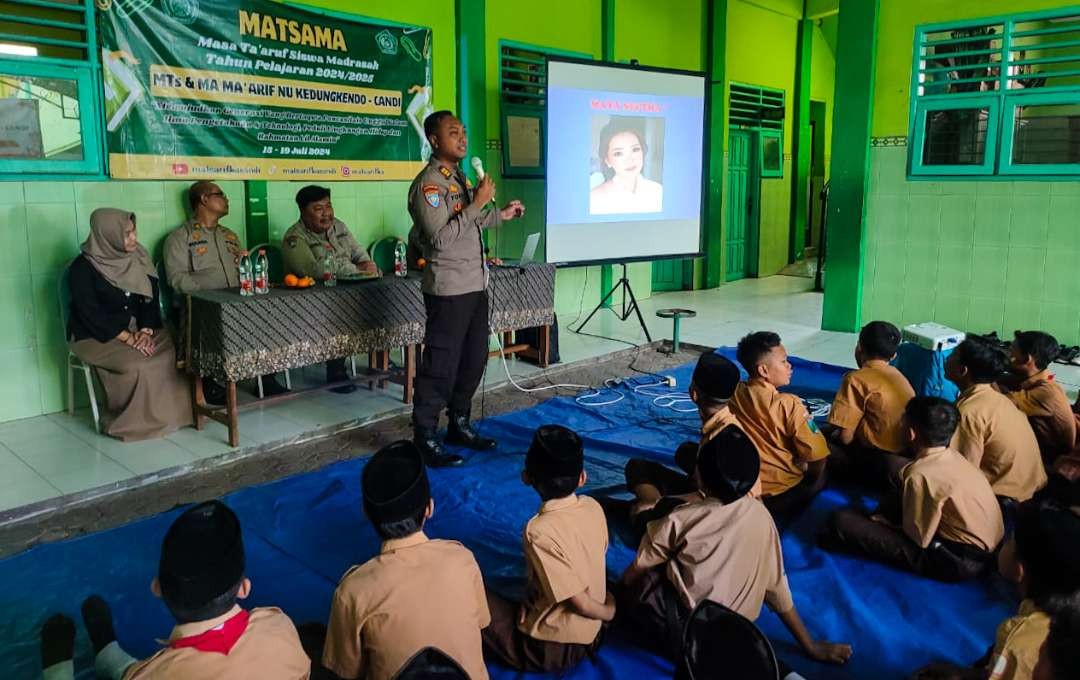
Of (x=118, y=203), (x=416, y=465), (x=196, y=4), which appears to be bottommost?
(x=416, y=465)

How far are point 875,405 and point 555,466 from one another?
1.80 metres

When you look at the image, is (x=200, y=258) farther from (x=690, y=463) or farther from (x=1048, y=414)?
(x=1048, y=414)

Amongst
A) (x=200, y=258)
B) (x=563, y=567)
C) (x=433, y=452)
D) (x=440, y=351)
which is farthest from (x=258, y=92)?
(x=563, y=567)

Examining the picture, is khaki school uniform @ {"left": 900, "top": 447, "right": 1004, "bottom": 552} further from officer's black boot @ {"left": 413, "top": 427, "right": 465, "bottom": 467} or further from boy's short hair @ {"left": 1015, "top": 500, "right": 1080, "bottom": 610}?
officer's black boot @ {"left": 413, "top": 427, "right": 465, "bottom": 467}

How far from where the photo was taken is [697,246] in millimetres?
6387

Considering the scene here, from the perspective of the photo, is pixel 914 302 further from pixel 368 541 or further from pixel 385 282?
pixel 368 541

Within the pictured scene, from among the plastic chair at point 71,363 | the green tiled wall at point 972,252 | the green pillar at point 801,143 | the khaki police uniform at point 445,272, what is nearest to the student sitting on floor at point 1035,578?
the khaki police uniform at point 445,272

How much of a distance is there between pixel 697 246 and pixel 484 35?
2.30 meters

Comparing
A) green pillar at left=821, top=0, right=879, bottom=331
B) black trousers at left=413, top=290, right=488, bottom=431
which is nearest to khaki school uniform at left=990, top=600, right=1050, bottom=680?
black trousers at left=413, top=290, right=488, bottom=431

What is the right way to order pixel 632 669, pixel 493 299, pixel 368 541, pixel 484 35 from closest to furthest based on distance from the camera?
pixel 632 669 < pixel 368 541 < pixel 493 299 < pixel 484 35

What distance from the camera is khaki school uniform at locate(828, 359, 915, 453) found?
3191mm

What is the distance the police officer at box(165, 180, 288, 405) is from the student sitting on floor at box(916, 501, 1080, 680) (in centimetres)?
385

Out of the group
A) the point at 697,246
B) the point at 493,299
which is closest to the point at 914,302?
the point at 697,246

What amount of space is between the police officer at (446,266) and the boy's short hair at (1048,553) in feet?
7.95
